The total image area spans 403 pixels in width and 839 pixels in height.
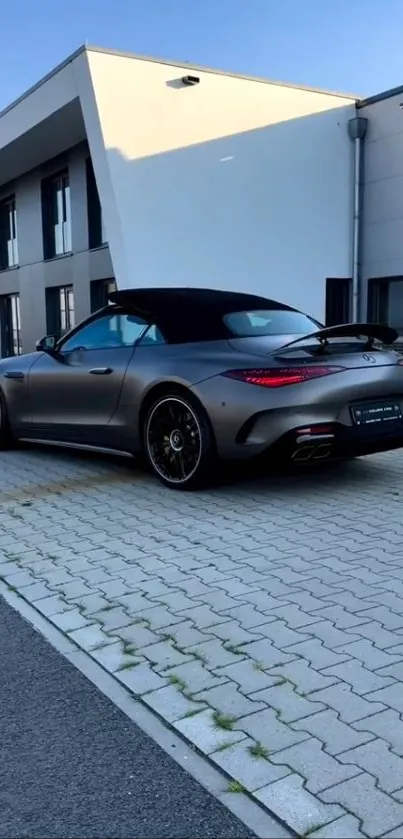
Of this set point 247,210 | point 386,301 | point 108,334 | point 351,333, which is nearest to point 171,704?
point 351,333

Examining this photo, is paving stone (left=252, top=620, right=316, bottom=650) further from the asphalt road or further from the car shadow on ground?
the car shadow on ground

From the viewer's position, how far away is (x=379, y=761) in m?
2.19

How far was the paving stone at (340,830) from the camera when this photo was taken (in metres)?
1.90

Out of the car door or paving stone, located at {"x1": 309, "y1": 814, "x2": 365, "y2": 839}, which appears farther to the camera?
the car door

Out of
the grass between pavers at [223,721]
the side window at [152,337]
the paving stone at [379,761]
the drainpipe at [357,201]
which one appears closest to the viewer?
the paving stone at [379,761]

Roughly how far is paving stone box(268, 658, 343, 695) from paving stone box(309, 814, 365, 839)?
658 millimetres

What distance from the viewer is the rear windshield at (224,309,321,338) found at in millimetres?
5523

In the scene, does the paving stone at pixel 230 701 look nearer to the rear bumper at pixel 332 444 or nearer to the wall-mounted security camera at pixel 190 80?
the rear bumper at pixel 332 444

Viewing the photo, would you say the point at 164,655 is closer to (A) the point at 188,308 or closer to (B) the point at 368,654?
(B) the point at 368,654

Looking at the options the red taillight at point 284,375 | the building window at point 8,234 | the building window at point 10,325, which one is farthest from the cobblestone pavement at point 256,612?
the building window at point 8,234

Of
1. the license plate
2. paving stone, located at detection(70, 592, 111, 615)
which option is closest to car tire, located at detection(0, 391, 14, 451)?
the license plate

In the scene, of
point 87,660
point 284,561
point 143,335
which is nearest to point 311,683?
point 87,660

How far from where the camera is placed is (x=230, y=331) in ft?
17.9

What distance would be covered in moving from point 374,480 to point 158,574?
258cm
